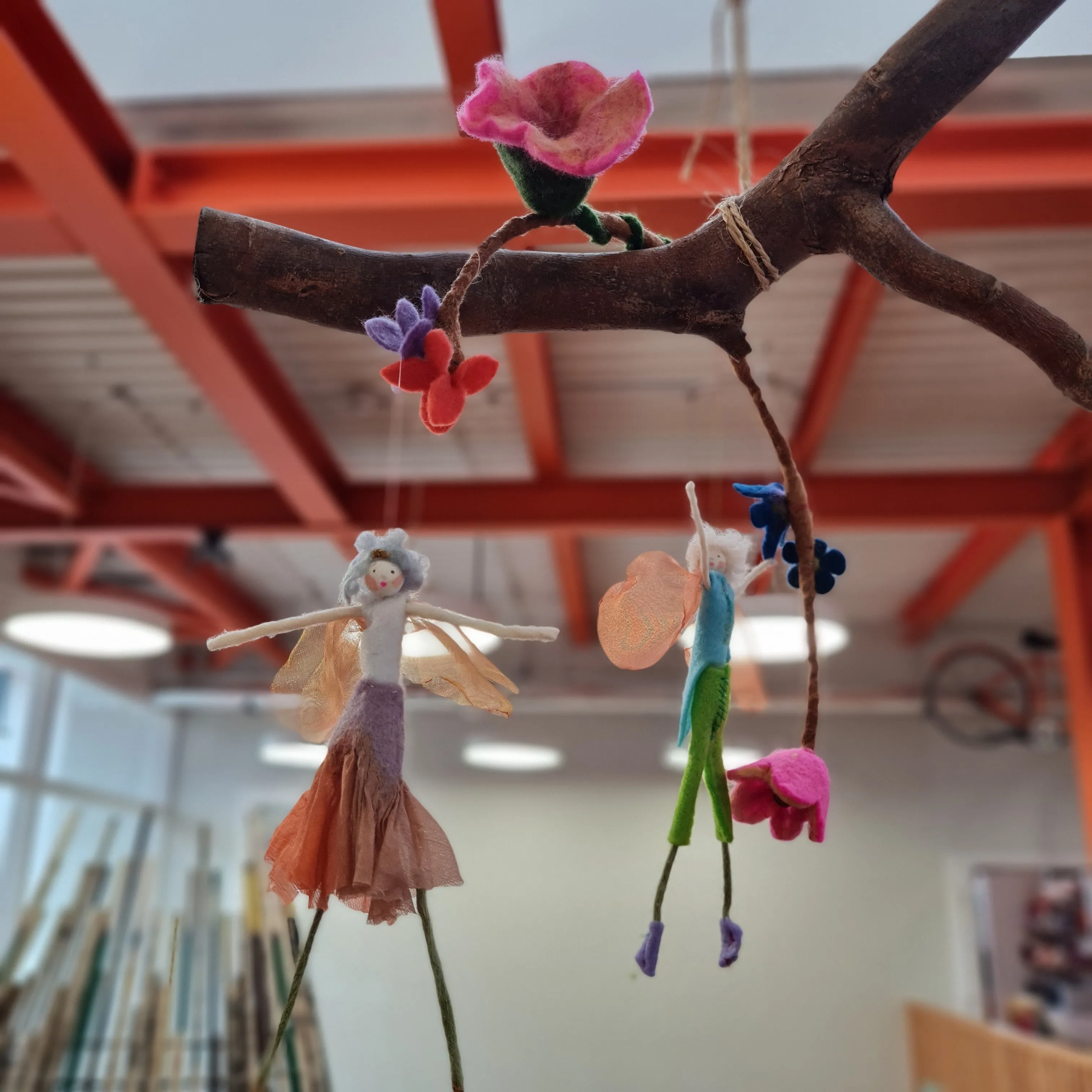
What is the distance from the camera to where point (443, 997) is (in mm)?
500

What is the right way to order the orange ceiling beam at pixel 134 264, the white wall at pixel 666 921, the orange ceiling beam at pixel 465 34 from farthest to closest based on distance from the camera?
the orange ceiling beam at pixel 134 264 < the orange ceiling beam at pixel 465 34 < the white wall at pixel 666 921

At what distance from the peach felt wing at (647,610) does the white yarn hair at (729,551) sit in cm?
1

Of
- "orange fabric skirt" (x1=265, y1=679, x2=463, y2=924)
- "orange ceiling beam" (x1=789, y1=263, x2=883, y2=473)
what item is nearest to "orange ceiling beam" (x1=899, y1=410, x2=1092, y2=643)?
"orange ceiling beam" (x1=789, y1=263, x2=883, y2=473)

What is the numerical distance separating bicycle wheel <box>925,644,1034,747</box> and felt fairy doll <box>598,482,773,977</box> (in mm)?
6482

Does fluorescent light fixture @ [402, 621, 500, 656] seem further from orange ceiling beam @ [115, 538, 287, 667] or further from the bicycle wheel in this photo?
the bicycle wheel

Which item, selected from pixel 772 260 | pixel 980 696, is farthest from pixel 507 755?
pixel 772 260

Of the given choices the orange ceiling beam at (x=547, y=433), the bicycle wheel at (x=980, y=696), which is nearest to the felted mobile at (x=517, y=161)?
the orange ceiling beam at (x=547, y=433)

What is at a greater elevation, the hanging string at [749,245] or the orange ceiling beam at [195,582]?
the orange ceiling beam at [195,582]

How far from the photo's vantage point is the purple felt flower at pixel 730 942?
515mm

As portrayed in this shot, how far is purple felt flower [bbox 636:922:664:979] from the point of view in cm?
52

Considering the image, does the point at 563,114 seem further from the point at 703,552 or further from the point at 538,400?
the point at 538,400

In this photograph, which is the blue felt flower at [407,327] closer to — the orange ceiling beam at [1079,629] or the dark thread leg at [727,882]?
the dark thread leg at [727,882]

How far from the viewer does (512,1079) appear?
3.05ft

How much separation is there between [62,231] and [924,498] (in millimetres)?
3218
